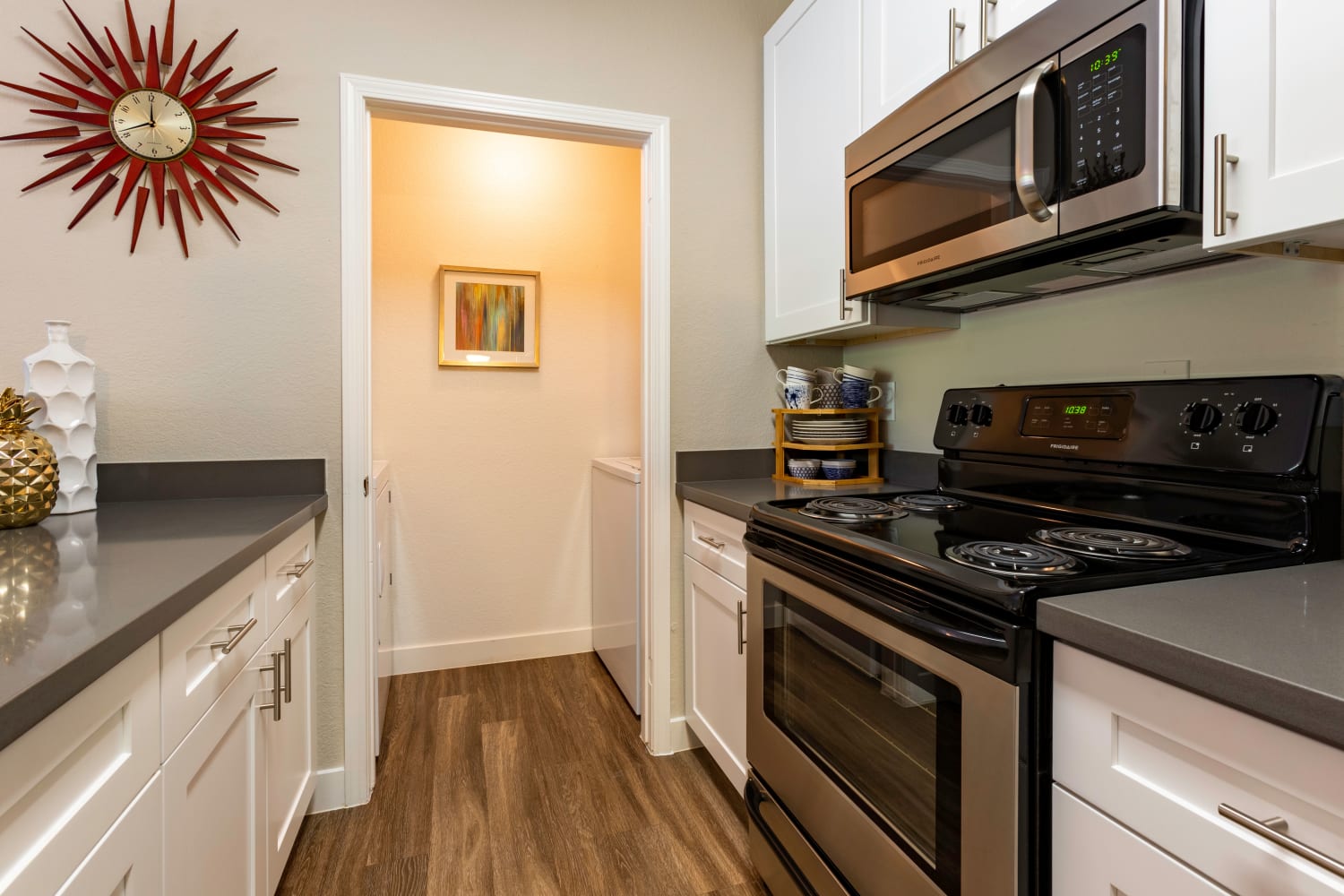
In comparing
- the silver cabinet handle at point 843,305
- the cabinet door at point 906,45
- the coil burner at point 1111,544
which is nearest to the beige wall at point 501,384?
the silver cabinet handle at point 843,305

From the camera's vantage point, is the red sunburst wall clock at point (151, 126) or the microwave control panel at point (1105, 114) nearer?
the microwave control panel at point (1105, 114)

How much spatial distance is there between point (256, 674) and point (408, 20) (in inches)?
68.3

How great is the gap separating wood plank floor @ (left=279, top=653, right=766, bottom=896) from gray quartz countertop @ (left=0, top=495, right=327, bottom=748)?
0.85m

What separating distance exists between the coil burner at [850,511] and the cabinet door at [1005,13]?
3.01 feet

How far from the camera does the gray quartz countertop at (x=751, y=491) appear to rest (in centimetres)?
171

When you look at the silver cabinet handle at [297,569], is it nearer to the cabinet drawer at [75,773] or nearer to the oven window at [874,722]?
the cabinet drawer at [75,773]

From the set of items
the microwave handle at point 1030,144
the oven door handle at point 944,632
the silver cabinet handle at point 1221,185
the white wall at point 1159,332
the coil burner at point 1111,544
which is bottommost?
the oven door handle at point 944,632

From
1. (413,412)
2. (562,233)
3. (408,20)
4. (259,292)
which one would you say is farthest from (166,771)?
(562,233)

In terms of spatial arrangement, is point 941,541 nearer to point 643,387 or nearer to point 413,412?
point 643,387

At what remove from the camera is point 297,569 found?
158 cm

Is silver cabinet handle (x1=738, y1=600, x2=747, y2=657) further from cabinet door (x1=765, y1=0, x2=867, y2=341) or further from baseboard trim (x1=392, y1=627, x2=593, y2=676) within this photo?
baseboard trim (x1=392, y1=627, x2=593, y2=676)

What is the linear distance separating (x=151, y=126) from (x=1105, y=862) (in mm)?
2363

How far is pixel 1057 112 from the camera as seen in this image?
1.10 m

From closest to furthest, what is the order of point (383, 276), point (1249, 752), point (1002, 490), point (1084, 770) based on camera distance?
point (1249, 752), point (1084, 770), point (1002, 490), point (383, 276)
